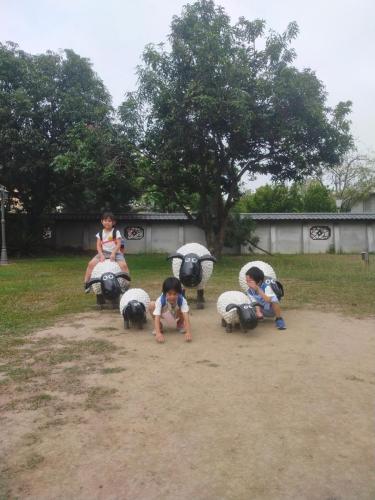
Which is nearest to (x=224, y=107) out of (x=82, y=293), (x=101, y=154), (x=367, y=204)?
(x=101, y=154)

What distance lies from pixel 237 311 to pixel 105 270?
284cm

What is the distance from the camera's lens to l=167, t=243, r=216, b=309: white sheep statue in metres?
8.41

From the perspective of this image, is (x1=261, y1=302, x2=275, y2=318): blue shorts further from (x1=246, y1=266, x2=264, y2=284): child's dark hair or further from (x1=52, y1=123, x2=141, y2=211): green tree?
(x1=52, y1=123, x2=141, y2=211): green tree

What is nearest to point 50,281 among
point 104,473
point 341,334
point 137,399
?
point 341,334

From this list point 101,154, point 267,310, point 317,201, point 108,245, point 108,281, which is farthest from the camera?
point 317,201

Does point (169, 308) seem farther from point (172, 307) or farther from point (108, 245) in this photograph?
point (108, 245)

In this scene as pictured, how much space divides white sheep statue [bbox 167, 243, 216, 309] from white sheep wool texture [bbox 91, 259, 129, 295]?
3.17 ft

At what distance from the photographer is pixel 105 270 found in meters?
8.45

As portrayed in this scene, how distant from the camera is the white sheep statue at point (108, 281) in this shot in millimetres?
8164

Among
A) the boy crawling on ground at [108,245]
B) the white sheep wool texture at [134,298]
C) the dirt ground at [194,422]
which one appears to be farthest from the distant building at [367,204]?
the dirt ground at [194,422]

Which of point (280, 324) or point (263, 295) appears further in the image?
point (263, 295)

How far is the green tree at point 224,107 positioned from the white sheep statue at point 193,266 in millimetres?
7191

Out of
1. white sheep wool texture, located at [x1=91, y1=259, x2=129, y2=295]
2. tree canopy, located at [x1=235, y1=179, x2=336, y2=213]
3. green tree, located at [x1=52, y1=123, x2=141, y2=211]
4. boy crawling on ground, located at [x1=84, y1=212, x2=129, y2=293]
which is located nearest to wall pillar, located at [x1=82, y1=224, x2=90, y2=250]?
green tree, located at [x1=52, y1=123, x2=141, y2=211]

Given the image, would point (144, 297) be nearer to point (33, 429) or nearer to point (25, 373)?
point (25, 373)
